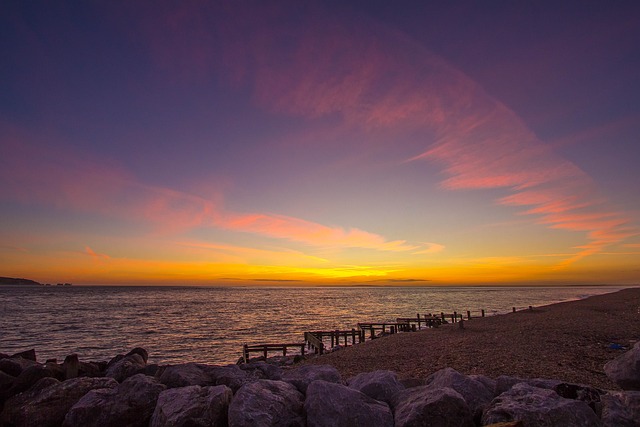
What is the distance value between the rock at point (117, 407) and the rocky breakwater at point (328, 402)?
2 centimetres

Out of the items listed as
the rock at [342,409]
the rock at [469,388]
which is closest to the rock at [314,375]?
the rock at [342,409]

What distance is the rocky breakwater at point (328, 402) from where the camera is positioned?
227 inches

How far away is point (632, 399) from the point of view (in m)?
5.71

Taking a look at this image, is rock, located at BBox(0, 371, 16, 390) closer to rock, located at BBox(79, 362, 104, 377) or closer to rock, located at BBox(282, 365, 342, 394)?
rock, located at BBox(79, 362, 104, 377)

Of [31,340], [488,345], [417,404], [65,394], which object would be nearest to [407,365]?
[488,345]

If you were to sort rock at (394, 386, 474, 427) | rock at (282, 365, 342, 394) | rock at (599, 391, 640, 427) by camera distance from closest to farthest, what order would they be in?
rock at (599, 391, 640, 427)
rock at (394, 386, 474, 427)
rock at (282, 365, 342, 394)

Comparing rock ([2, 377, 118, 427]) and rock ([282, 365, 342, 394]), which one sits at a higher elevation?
rock ([282, 365, 342, 394])

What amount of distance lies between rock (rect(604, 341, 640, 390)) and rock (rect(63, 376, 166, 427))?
913 centimetres

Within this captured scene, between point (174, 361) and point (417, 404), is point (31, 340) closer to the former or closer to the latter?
point (174, 361)

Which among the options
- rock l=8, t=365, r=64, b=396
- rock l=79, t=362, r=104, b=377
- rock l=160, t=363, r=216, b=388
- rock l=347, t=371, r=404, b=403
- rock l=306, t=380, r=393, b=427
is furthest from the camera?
rock l=79, t=362, r=104, b=377

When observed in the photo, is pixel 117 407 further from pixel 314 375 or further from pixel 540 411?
pixel 540 411

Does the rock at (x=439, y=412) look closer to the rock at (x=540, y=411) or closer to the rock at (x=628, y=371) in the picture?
the rock at (x=540, y=411)

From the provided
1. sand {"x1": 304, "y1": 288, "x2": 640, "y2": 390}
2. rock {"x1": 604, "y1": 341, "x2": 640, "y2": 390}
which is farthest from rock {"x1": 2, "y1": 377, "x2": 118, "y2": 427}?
sand {"x1": 304, "y1": 288, "x2": 640, "y2": 390}

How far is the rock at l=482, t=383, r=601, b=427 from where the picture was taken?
5.41 metres
